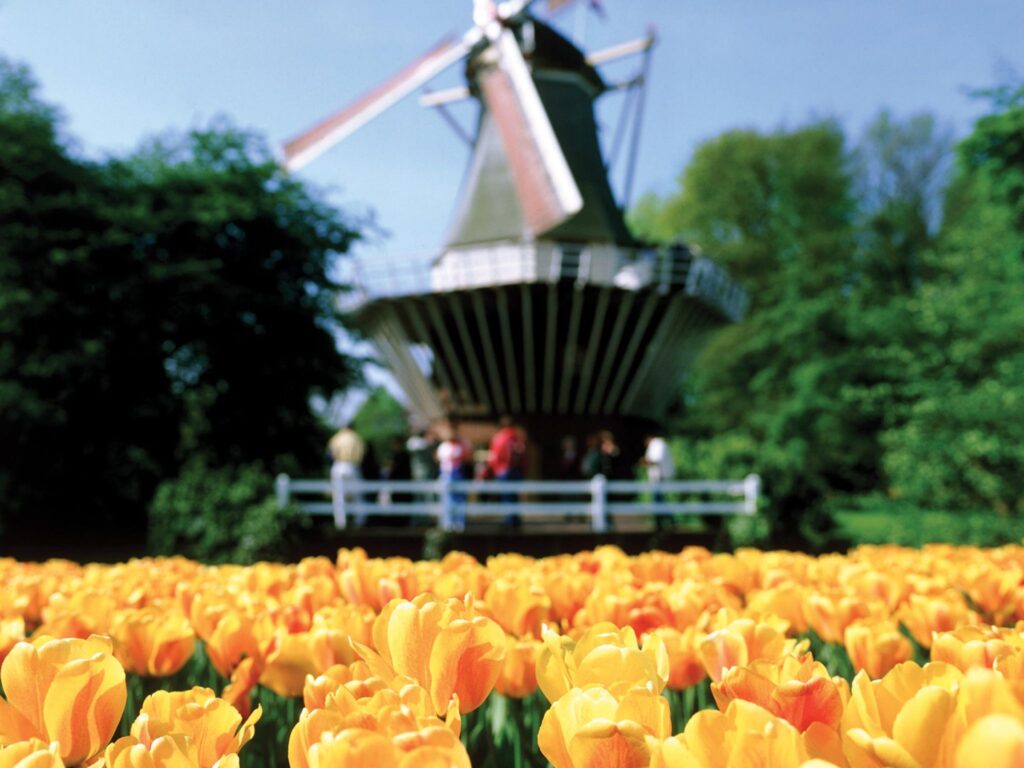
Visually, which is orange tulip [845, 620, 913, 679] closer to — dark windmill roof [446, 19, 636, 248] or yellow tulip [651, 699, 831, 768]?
yellow tulip [651, 699, 831, 768]

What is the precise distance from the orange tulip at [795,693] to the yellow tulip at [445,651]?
0.92 ft

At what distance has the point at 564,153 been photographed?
57.7 ft

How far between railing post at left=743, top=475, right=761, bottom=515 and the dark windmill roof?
19.6 ft

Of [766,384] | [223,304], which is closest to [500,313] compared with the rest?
[223,304]

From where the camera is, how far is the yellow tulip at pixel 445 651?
1113 mm

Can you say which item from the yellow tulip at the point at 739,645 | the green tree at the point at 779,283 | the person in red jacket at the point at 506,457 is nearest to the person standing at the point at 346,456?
the person in red jacket at the point at 506,457

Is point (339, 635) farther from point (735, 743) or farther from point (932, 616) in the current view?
point (932, 616)

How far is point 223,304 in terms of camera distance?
15305 millimetres

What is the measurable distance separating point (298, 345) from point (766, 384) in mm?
15747

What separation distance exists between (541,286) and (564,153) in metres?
3.27

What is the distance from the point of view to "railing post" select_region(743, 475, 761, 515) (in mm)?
12281

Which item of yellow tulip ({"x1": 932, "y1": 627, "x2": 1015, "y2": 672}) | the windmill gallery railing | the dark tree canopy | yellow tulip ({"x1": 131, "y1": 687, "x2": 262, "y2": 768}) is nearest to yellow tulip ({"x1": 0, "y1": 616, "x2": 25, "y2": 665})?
yellow tulip ({"x1": 131, "y1": 687, "x2": 262, "y2": 768})

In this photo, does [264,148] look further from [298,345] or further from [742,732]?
[742,732]

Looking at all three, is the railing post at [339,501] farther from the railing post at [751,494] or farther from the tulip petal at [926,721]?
the tulip petal at [926,721]
